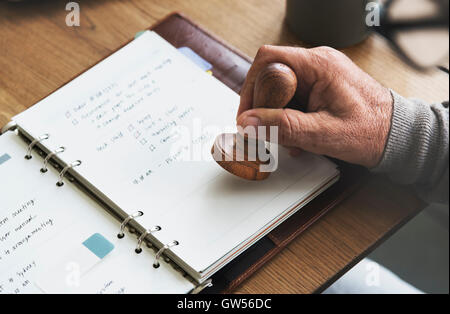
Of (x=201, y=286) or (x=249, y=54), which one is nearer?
(x=201, y=286)

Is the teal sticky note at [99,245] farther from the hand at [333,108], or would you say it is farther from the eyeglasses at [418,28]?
the eyeglasses at [418,28]

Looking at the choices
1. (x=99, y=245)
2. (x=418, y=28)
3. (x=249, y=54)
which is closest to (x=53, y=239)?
(x=99, y=245)

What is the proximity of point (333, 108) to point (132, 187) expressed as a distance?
254 millimetres

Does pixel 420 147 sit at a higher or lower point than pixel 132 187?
lower

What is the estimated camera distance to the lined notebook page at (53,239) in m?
0.59

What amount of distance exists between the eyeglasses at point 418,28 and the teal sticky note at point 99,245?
0.53 m

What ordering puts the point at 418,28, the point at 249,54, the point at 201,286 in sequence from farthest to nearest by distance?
the point at 418,28 < the point at 249,54 < the point at 201,286

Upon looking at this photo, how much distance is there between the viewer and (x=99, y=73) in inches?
29.3

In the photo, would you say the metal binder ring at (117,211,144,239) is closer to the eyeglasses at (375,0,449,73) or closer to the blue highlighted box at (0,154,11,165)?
Result: the blue highlighted box at (0,154,11,165)

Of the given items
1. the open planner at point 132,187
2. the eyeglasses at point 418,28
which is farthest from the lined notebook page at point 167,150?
the eyeglasses at point 418,28

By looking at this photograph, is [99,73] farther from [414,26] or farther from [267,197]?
[414,26]

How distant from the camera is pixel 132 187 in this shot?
2.11 ft

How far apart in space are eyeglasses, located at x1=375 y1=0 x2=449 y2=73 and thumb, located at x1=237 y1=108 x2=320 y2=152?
1.00 ft

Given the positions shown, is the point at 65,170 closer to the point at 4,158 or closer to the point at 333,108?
the point at 4,158
